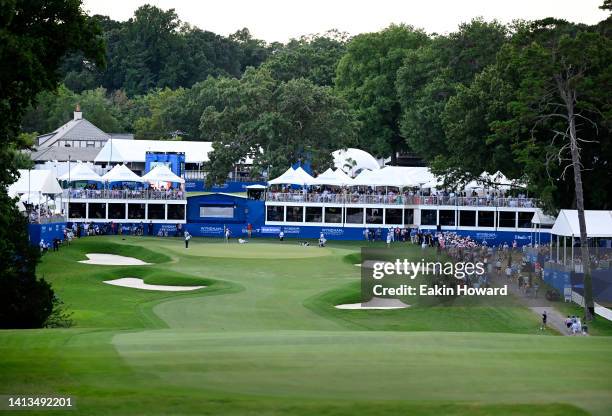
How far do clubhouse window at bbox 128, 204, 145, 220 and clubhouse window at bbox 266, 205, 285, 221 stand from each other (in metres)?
10.3

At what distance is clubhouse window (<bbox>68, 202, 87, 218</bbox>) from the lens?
85.1m

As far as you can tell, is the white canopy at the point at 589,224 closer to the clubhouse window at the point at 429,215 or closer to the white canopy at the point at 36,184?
the clubhouse window at the point at 429,215

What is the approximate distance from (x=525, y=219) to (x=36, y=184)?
3800 centimetres

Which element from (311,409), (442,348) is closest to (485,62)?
(442,348)

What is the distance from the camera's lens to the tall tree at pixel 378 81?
382 ft

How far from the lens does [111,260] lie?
2667 inches

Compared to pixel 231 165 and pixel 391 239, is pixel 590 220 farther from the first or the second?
pixel 231 165

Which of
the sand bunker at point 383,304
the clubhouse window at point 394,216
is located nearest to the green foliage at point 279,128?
the clubhouse window at point 394,216

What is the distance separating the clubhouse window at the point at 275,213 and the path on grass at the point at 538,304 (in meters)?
38.7

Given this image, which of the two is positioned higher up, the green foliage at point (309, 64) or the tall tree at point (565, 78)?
the green foliage at point (309, 64)

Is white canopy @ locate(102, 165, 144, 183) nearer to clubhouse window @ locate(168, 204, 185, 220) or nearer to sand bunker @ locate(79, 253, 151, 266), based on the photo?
→ clubhouse window @ locate(168, 204, 185, 220)

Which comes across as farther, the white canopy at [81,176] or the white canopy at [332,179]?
the white canopy at [332,179]

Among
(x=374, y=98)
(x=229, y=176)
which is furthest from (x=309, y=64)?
(x=229, y=176)

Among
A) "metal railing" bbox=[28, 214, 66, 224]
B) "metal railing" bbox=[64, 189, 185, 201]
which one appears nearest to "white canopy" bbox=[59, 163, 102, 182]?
"metal railing" bbox=[64, 189, 185, 201]
